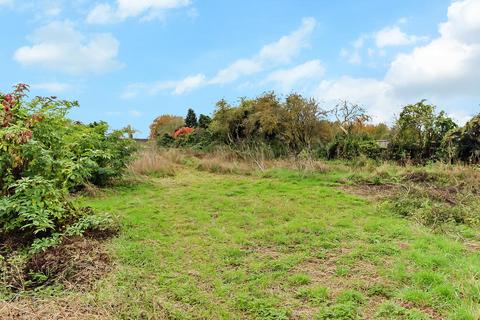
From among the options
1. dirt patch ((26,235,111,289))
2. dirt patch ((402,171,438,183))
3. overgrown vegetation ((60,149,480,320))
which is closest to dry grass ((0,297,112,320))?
overgrown vegetation ((60,149,480,320))

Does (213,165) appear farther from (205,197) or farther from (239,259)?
(239,259)

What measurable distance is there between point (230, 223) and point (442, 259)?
285cm

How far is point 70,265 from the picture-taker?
390cm

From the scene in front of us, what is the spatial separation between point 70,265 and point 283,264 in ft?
7.17

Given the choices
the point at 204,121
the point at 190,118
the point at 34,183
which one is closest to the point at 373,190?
the point at 34,183

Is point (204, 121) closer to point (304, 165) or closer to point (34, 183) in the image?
point (304, 165)

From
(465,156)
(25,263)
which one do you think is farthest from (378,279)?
(465,156)

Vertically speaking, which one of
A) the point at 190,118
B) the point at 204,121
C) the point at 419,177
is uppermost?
the point at 190,118

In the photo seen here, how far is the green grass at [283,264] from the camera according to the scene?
315cm

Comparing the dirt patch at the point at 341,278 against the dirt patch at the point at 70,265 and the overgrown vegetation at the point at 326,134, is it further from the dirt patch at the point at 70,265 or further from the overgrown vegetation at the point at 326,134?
the overgrown vegetation at the point at 326,134

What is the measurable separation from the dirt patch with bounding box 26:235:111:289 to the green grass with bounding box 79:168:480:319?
18 centimetres

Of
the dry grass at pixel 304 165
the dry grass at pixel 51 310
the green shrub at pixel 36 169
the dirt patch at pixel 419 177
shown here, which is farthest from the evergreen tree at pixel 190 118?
the dry grass at pixel 51 310

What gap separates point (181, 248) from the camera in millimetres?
4684

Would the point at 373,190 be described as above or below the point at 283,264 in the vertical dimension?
above
